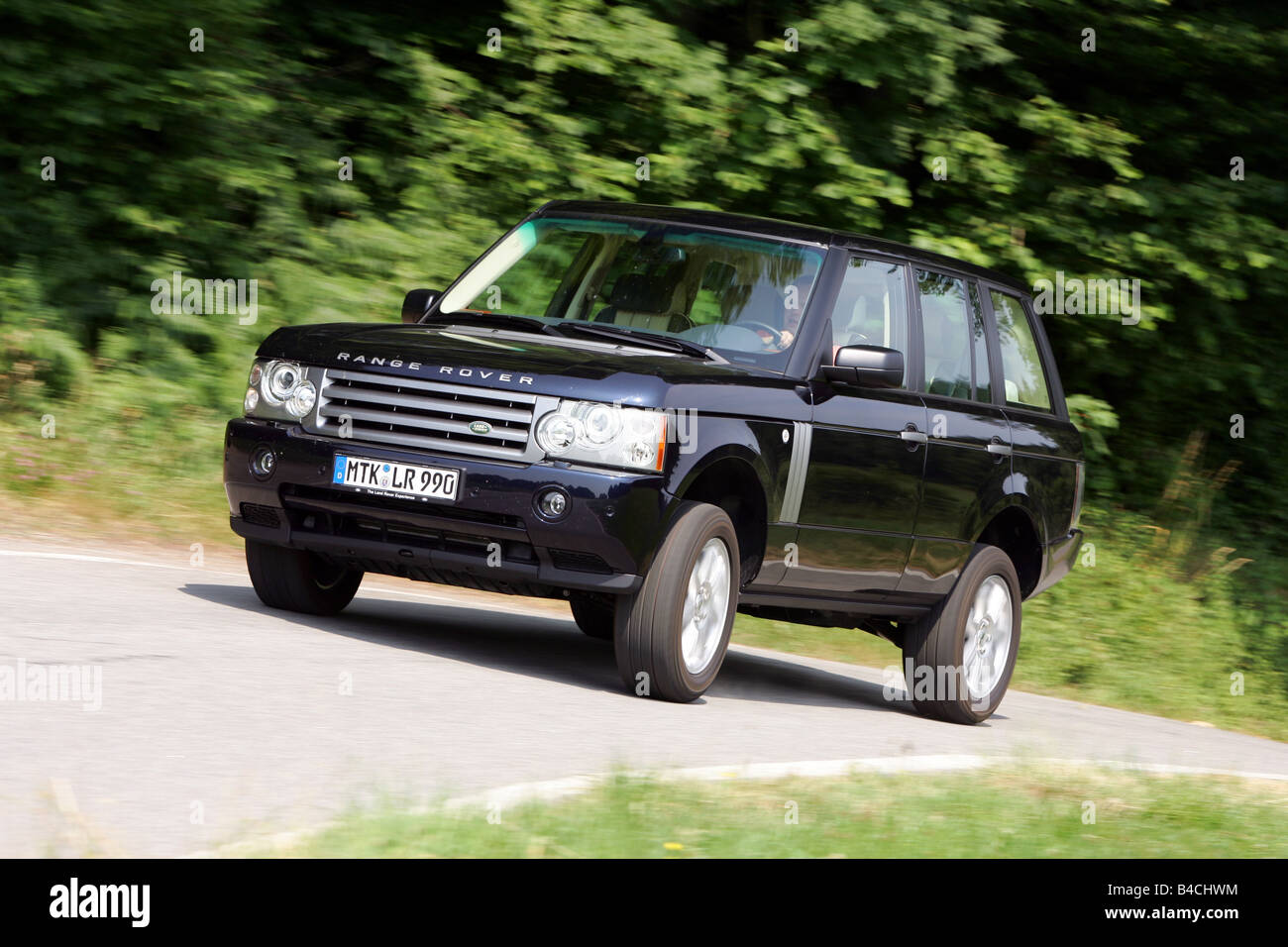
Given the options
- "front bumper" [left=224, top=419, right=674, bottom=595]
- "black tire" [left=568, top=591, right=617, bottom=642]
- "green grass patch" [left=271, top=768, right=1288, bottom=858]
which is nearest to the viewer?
"green grass patch" [left=271, top=768, right=1288, bottom=858]

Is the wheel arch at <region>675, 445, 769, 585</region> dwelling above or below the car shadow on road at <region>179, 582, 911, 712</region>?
above

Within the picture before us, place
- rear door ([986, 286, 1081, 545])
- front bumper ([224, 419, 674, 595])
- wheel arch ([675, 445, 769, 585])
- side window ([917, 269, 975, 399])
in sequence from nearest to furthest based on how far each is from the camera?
front bumper ([224, 419, 674, 595])
wheel arch ([675, 445, 769, 585])
side window ([917, 269, 975, 399])
rear door ([986, 286, 1081, 545])

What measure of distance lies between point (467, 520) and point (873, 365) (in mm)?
1943

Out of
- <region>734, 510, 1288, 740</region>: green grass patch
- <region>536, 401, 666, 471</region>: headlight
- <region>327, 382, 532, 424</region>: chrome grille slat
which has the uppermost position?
<region>327, 382, 532, 424</region>: chrome grille slat

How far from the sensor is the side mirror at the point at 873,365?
7.83m

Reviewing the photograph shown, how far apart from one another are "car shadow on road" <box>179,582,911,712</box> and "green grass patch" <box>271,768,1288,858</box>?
1737mm

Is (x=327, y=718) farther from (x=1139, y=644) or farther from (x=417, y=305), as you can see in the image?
(x=1139, y=644)

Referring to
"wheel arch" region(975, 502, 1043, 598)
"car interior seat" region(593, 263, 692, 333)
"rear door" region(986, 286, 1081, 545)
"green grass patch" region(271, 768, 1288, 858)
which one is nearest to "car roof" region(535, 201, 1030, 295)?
"car interior seat" region(593, 263, 692, 333)

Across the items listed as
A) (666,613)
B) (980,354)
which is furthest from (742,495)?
(980,354)

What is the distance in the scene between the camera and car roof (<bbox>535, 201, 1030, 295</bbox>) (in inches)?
332

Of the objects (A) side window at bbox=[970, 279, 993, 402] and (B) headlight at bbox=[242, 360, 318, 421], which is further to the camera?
(A) side window at bbox=[970, 279, 993, 402]

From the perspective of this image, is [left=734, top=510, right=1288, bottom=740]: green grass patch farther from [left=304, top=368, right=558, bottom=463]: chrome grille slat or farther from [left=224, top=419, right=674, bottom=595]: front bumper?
[left=304, top=368, right=558, bottom=463]: chrome grille slat

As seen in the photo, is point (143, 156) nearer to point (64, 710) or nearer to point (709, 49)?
point (709, 49)
